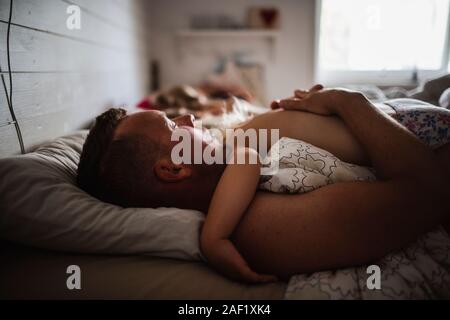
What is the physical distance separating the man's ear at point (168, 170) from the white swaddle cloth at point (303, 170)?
0.68 feet

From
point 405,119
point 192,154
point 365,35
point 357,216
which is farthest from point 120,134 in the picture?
point 365,35

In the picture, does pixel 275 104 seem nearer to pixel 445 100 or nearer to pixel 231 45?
pixel 445 100

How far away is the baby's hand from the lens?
2.27 ft

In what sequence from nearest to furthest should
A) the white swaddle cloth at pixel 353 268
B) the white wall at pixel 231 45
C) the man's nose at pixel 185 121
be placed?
the white swaddle cloth at pixel 353 268
the man's nose at pixel 185 121
the white wall at pixel 231 45

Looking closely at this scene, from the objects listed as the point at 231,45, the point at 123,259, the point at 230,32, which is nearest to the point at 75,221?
the point at 123,259

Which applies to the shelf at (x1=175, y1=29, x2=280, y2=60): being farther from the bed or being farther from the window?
the bed

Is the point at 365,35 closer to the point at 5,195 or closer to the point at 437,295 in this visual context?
the point at 437,295

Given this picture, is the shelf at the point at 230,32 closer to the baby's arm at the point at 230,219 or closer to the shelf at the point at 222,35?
the shelf at the point at 222,35

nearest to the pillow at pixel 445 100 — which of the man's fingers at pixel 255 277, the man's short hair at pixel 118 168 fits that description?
the man's fingers at pixel 255 277

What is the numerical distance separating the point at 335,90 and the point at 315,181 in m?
0.32

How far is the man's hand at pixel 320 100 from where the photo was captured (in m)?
0.94

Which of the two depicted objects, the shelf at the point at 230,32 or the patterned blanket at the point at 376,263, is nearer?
the patterned blanket at the point at 376,263

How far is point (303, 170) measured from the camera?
847 millimetres

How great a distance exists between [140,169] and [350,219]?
496 mm
